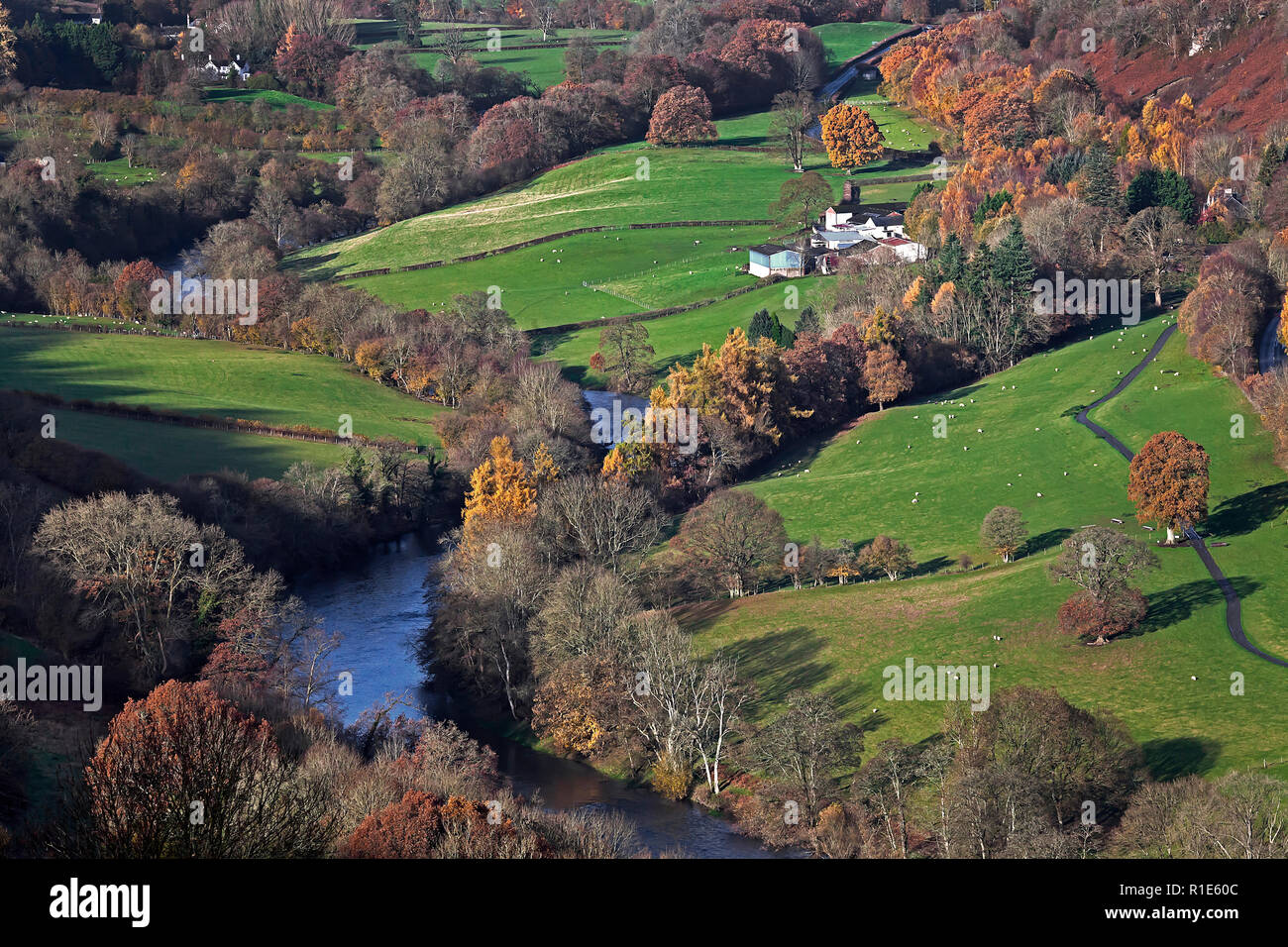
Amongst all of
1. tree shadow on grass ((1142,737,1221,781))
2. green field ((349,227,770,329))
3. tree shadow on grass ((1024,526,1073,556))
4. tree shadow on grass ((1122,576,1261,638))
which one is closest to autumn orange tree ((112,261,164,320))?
green field ((349,227,770,329))

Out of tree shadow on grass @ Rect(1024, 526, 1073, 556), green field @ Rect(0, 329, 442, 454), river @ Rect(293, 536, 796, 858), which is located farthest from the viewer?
green field @ Rect(0, 329, 442, 454)

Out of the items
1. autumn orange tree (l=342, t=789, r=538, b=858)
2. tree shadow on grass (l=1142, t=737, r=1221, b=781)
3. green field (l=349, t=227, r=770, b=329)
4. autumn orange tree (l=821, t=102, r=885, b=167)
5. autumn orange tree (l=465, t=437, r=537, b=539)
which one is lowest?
tree shadow on grass (l=1142, t=737, r=1221, b=781)

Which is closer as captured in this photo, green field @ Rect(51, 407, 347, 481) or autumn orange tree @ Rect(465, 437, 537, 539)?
autumn orange tree @ Rect(465, 437, 537, 539)

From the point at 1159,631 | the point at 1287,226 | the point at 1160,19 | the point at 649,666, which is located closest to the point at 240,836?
the point at 649,666

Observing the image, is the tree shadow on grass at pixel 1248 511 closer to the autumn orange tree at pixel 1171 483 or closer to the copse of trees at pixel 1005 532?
the autumn orange tree at pixel 1171 483

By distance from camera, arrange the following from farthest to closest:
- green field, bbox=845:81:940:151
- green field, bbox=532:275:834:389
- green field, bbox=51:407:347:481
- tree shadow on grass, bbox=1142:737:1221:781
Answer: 1. green field, bbox=845:81:940:151
2. green field, bbox=532:275:834:389
3. green field, bbox=51:407:347:481
4. tree shadow on grass, bbox=1142:737:1221:781

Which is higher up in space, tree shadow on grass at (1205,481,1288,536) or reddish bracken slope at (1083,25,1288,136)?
reddish bracken slope at (1083,25,1288,136)

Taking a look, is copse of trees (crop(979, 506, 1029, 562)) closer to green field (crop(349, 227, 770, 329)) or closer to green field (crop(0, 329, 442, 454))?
green field (crop(0, 329, 442, 454))
